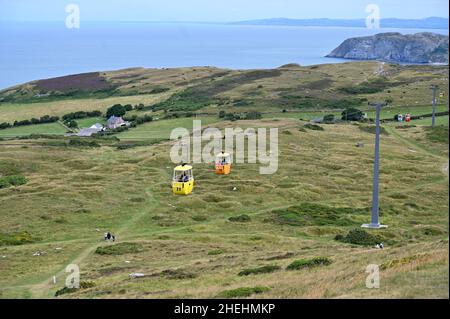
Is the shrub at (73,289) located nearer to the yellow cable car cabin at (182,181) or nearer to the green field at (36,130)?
the yellow cable car cabin at (182,181)

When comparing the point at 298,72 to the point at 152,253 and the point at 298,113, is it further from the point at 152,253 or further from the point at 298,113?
the point at 152,253

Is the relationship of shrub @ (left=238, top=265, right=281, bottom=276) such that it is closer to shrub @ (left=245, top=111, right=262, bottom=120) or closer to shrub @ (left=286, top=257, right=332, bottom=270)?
shrub @ (left=286, top=257, right=332, bottom=270)

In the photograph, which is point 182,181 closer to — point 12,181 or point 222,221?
point 222,221

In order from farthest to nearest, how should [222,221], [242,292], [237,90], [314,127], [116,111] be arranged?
[237,90], [116,111], [314,127], [222,221], [242,292]

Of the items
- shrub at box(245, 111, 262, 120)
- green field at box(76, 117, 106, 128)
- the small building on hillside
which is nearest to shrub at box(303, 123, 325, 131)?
shrub at box(245, 111, 262, 120)

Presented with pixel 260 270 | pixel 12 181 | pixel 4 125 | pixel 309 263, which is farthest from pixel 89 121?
pixel 309 263

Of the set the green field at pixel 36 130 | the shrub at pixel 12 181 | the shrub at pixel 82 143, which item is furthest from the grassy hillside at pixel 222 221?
the green field at pixel 36 130

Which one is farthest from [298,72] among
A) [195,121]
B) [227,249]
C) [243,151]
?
[227,249]
